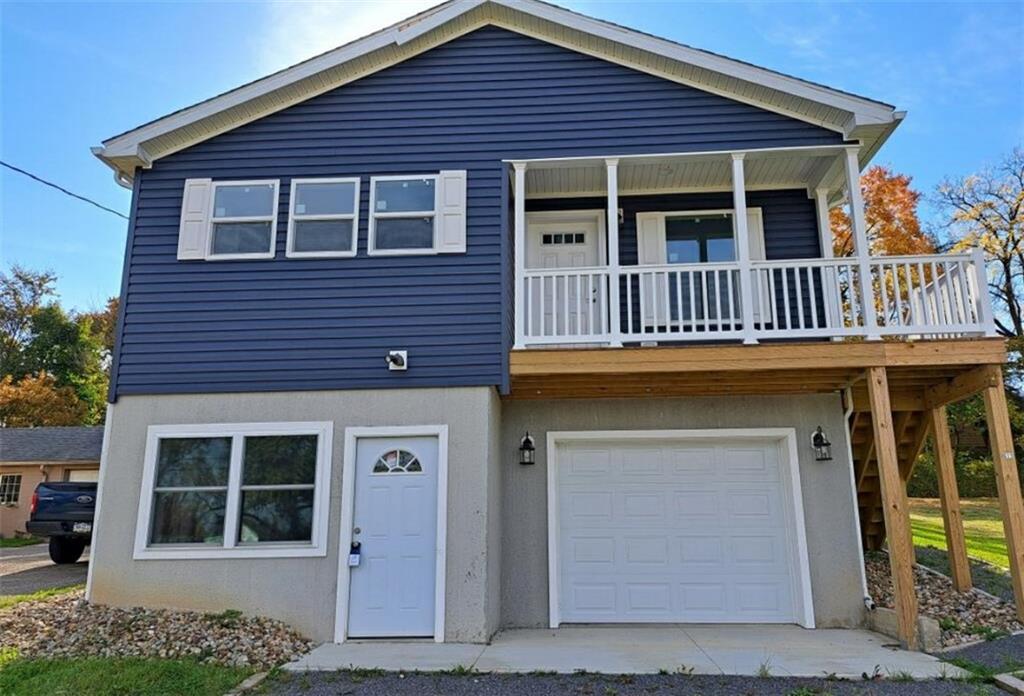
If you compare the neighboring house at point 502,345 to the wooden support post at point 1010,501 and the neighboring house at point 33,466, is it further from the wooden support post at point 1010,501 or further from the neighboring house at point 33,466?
the neighboring house at point 33,466

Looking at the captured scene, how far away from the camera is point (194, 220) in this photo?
8.05m

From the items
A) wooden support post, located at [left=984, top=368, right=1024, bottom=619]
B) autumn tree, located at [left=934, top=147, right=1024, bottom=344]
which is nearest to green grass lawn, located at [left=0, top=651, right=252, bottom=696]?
wooden support post, located at [left=984, top=368, right=1024, bottom=619]

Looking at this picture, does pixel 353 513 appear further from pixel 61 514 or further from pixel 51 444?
pixel 51 444

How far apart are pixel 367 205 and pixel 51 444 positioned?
17643 mm

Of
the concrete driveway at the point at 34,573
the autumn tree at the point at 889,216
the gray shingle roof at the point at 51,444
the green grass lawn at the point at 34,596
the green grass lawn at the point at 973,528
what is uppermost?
the autumn tree at the point at 889,216

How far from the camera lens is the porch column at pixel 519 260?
7.43 meters

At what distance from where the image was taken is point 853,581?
7547mm

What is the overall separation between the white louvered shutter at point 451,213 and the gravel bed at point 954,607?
646cm

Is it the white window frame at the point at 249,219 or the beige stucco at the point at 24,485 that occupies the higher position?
the white window frame at the point at 249,219

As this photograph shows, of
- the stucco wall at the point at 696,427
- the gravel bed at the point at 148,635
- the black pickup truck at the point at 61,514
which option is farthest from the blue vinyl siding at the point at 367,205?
A: the black pickup truck at the point at 61,514

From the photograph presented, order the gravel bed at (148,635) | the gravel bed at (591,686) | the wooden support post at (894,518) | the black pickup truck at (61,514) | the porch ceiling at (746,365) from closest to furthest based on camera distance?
1. the gravel bed at (591,686)
2. the gravel bed at (148,635)
3. the wooden support post at (894,518)
4. the porch ceiling at (746,365)
5. the black pickup truck at (61,514)

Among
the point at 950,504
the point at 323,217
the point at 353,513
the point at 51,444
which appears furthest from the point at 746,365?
the point at 51,444

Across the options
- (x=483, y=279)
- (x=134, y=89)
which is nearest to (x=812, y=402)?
(x=483, y=279)

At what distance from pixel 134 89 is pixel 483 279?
778 cm
